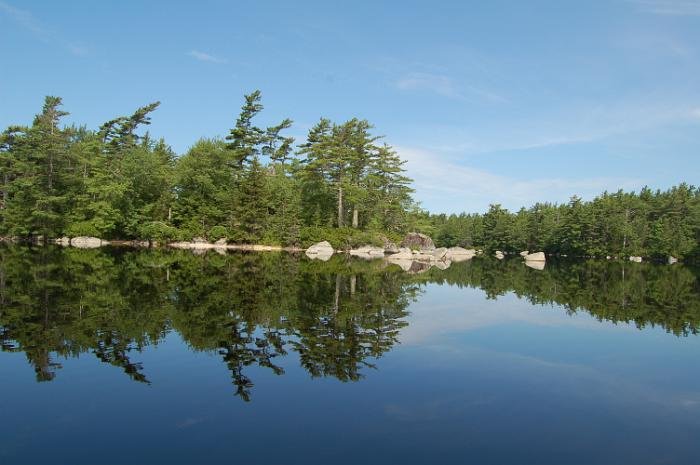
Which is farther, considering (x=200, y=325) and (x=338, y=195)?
(x=338, y=195)

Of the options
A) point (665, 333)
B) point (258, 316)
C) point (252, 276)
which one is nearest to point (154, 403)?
point (258, 316)

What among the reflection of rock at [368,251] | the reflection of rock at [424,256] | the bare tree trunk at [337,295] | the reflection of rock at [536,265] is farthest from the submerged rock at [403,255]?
the bare tree trunk at [337,295]

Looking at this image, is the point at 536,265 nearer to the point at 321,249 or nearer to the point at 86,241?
the point at 321,249

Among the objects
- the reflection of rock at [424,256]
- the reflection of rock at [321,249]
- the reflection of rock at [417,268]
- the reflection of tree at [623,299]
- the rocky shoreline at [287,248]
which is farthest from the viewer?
the reflection of rock at [424,256]

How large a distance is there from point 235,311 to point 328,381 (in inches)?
239

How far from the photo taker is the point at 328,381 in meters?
7.76

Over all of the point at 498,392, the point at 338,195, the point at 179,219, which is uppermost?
the point at 338,195

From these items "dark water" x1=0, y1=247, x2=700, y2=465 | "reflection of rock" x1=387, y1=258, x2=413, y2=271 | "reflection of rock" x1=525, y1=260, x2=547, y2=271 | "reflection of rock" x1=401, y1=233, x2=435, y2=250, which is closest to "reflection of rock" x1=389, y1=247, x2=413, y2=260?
"reflection of rock" x1=387, y1=258, x2=413, y2=271

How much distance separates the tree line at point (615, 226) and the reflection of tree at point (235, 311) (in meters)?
45.5

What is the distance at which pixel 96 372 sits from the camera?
7590mm

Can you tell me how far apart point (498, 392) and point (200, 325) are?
7.02m

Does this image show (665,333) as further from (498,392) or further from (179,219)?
(179,219)

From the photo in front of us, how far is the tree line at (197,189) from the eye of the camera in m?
44.7

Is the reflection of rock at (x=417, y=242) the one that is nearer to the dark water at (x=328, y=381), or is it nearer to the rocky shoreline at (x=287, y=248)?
the rocky shoreline at (x=287, y=248)
